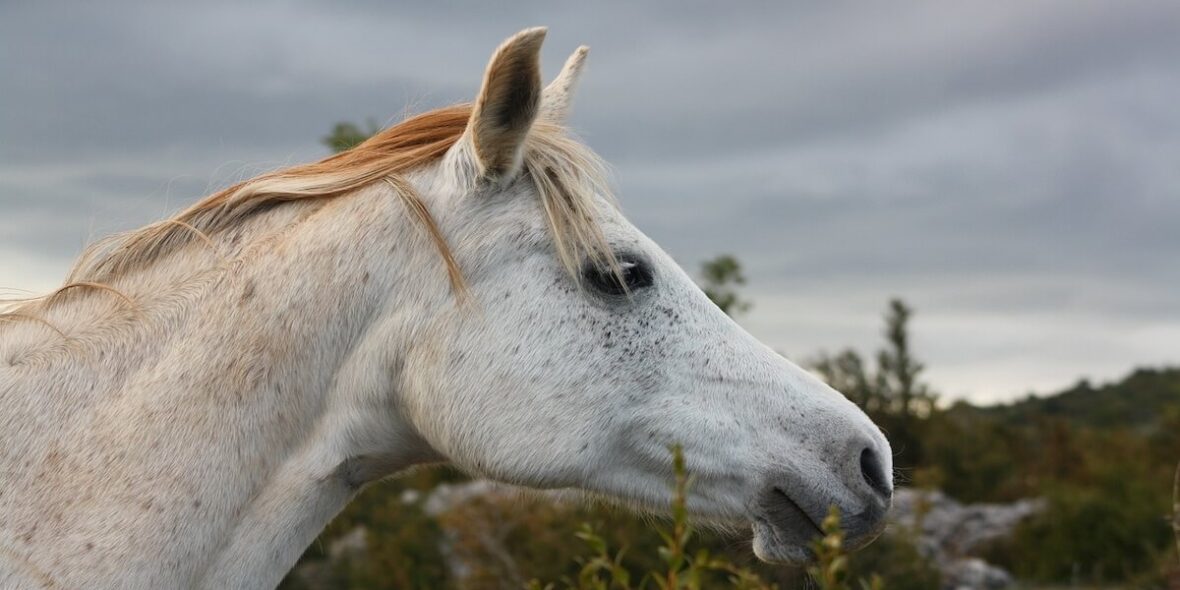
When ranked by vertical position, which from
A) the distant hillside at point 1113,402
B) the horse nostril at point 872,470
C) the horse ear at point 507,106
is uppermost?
the horse ear at point 507,106

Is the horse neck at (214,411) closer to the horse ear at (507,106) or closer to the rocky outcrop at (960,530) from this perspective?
the horse ear at (507,106)

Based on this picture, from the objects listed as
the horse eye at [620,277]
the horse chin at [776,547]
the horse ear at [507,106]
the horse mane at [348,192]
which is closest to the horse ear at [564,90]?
the horse mane at [348,192]

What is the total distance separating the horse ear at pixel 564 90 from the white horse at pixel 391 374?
0.17m

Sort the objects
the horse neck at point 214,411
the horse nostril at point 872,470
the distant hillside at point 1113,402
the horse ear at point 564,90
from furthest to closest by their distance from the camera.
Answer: the distant hillside at point 1113,402 → the horse ear at point 564,90 → the horse nostril at point 872,470 → the horse neck at point 214,411

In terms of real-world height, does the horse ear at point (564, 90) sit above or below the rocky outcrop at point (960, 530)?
above

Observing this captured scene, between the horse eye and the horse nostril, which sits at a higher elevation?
the horse eye

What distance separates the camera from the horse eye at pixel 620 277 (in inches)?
117

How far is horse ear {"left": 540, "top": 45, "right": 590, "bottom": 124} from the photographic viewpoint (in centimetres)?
324

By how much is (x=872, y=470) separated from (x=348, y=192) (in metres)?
1.58

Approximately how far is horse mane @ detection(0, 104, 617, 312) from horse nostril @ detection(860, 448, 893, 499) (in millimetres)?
819

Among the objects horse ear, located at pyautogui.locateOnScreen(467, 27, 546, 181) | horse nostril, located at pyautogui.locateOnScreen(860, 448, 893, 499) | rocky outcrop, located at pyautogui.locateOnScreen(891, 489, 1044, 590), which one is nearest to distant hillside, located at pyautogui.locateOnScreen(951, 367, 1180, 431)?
rocky outcrop, located at pyautogui.locateOnScreen(891, 489, 1044, 590)


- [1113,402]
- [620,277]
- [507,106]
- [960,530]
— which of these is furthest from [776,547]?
[1113,402]

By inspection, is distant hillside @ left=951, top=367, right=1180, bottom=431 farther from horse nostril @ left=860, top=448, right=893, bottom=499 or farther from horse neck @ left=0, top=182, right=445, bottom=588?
horse neck @ left=0, top=182, right=445, bottom=588

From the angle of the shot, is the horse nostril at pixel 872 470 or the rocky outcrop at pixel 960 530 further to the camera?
the rocky outcrop at pixel 960 530
